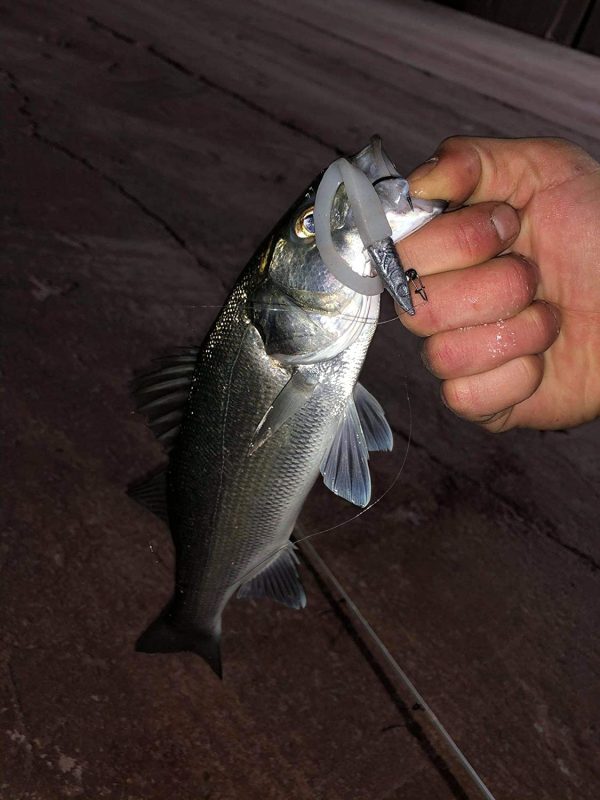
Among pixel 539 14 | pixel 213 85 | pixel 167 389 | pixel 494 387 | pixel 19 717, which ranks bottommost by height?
pixel 19 717

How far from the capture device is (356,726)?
2312mm

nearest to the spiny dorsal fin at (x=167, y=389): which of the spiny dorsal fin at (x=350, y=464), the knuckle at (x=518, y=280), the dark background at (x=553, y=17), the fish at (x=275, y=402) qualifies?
the fish at (x=275, y=402)

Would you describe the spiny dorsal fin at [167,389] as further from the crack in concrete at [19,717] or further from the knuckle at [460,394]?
the crack in concrete at [19,717]

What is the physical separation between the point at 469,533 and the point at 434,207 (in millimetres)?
1804

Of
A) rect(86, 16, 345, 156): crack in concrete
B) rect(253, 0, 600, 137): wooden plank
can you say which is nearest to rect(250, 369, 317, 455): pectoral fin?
rect(86, 16, 345, 156): crack in concrete

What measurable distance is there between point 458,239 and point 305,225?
0.34m

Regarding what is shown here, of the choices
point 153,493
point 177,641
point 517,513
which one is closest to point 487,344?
point 153,493

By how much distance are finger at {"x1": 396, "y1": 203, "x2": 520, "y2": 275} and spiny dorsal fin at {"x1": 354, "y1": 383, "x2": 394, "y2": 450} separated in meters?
0.31

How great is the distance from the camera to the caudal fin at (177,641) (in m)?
2.08

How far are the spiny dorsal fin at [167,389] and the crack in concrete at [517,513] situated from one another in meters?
1.73

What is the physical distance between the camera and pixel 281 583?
2.03m

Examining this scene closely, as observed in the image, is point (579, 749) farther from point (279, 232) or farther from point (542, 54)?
point (542, 54)

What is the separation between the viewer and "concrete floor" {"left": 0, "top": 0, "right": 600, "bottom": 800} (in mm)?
2201

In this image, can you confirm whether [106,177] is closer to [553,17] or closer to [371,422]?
[371,422]
